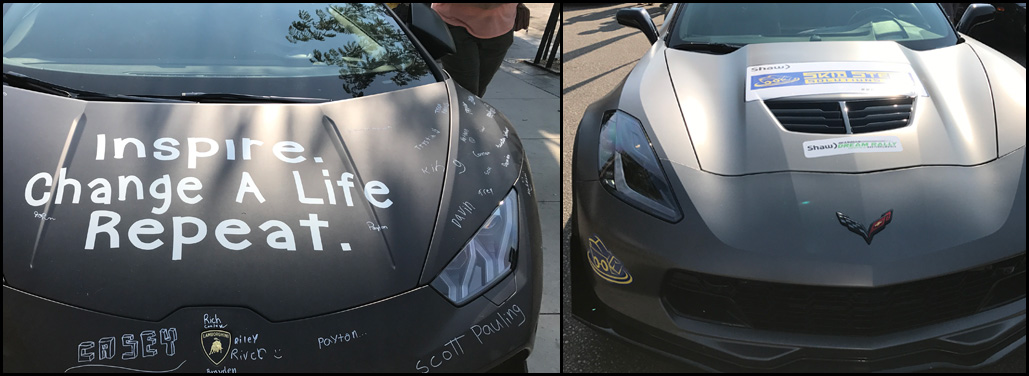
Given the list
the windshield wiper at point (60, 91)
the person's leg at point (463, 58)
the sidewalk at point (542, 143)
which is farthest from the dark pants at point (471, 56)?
the windshield wiper at point (60, 91)

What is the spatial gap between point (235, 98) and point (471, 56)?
2.44m

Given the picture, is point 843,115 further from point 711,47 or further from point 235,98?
point 235,98

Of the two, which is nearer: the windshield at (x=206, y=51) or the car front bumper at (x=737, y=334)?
the car front bumper at (x=737, y=334)

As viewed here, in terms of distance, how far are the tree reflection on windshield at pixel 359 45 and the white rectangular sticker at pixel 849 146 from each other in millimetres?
1426

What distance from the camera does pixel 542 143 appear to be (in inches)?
212

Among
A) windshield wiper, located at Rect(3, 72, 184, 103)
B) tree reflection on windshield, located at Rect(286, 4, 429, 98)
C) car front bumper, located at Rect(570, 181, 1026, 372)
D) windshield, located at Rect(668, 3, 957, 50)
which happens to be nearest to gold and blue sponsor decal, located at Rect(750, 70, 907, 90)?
windshield, located at Rect(668, 3, 957, 50)

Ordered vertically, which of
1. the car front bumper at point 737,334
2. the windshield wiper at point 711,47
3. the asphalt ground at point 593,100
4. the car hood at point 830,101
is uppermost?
the car hood at point 830,101

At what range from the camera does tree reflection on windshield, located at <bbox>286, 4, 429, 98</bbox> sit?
281cm

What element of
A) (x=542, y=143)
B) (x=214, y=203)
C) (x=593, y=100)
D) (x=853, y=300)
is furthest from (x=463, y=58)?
(x=853, y=300)

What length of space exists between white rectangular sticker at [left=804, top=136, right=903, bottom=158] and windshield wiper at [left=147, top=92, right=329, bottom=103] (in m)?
1.60

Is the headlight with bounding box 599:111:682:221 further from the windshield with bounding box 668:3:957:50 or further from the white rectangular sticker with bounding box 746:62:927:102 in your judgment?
the windshield with bounding box 668:3:957:50

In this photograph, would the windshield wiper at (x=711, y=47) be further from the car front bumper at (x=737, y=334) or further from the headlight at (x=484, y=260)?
the headlight at (x=484, y=260)

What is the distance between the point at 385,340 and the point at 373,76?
1240 millimetres

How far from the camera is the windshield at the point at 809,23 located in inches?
134
